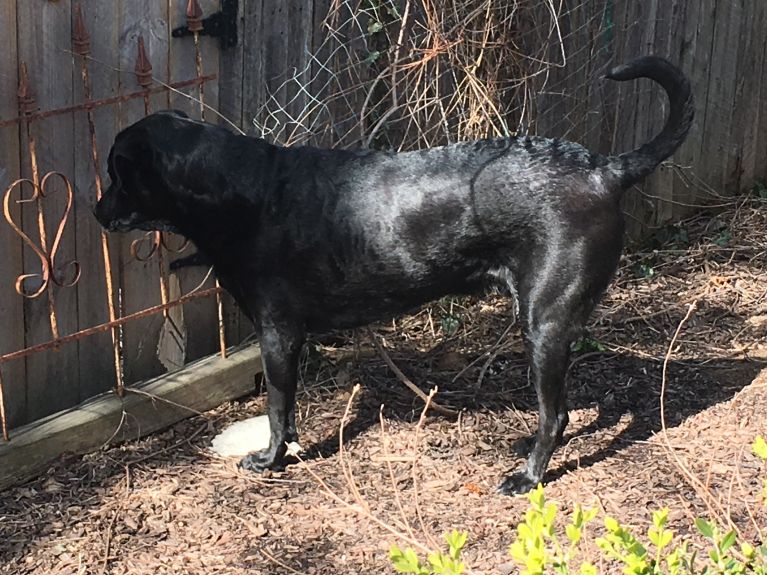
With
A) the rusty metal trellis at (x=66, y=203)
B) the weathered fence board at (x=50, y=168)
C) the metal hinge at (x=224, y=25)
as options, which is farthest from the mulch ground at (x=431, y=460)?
the metal hinge at (x=224, y=25)

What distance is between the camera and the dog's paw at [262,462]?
4789mm

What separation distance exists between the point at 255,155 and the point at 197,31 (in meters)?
0.76

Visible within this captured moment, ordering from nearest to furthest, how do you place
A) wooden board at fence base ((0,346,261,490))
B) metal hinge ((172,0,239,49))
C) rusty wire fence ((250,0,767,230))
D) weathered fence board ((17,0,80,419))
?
weathered fence board ((17,0,80,419)) → wooden board at fence base ((0,346,261,490)) → metal hinge ((172,0,239,49)) → rusty wire fence ((250,0,767,230))

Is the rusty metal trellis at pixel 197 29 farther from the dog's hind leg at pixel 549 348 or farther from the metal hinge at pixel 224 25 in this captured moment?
the dog's hind leg at pixel 549 348

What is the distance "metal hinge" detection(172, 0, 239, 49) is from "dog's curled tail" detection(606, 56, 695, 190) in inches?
69.8

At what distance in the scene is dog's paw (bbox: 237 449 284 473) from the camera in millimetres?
4789

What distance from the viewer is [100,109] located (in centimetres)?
470

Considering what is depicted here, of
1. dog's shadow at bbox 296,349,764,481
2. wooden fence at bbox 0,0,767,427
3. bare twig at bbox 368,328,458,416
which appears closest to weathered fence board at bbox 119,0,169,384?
wooden fence at bbox 0,0,767,427

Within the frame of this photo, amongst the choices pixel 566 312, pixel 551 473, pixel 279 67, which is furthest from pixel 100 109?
pixel 551 473

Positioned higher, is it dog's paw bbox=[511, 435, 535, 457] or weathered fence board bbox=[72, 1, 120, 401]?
weathered fence board bbox=[72, 1, 120, 401]

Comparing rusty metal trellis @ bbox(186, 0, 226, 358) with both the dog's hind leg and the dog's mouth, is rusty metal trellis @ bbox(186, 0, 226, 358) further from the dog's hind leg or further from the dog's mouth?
the dog's hind leg

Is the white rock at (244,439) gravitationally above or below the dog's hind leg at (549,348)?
below

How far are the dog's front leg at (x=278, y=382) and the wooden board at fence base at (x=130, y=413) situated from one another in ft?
1.68

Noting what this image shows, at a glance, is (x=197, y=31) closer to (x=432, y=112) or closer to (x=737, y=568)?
(x=432, y=112)
